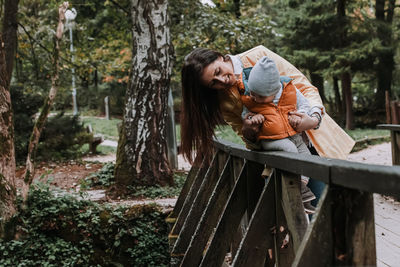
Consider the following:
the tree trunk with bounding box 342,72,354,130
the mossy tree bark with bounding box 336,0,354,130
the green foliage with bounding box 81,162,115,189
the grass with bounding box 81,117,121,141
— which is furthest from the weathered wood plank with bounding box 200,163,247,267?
the tree trunk with bounding box 342,72,354,130

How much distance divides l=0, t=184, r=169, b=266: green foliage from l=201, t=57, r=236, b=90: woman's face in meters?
3.14

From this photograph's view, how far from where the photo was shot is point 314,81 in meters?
23.5

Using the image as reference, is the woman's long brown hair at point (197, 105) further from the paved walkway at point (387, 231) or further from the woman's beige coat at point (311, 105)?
the paved walkway at point (387, 231)

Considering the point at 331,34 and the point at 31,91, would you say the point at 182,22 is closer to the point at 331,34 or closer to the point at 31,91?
the point at 31,91

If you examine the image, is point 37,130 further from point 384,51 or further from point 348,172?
point 384,51

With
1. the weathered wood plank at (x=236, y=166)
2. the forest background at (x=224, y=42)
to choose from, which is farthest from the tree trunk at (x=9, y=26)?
the weathered wood plank at (x=236, y=166)

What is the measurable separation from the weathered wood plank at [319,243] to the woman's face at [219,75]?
1279 millimetres

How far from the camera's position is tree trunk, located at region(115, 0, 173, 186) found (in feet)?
23.2

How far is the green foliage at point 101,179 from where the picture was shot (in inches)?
299

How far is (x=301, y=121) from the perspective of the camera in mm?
2545

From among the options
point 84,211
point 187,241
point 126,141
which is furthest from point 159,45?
point 187,241

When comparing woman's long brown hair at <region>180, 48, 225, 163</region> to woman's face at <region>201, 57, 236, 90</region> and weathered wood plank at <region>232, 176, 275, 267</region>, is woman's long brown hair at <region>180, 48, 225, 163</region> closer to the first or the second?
woman's face at <region>201, 57, 236, 90</region>

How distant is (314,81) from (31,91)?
52.0 feet

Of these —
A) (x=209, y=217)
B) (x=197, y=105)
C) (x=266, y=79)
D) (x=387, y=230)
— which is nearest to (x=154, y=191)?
(x=209, y=217)
